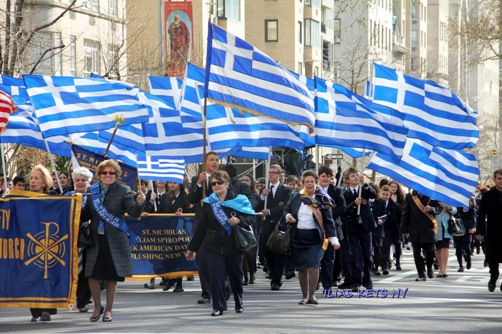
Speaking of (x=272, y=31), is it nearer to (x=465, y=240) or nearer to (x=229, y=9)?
(x=229, y=9)

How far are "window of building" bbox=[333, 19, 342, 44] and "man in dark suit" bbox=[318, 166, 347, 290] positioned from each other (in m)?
66.1

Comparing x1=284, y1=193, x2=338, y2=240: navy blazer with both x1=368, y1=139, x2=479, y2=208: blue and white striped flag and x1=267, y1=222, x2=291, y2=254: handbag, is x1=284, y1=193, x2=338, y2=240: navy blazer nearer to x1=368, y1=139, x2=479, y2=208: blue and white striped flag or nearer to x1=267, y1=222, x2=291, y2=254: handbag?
x1=267, y1=222, x2=291, y2=254: handbag

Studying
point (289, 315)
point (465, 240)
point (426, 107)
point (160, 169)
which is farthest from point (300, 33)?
point (289, 315)

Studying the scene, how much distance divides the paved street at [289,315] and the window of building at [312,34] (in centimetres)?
5269

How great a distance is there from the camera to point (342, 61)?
7856 cm

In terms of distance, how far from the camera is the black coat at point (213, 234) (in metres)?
14.6

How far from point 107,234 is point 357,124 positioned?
698cm

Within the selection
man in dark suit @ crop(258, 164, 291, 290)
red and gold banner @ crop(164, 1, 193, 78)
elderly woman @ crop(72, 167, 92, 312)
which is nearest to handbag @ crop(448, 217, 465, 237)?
man in dark suit @ crop(258, 164, 291, 290)

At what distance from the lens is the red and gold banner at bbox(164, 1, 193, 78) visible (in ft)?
138

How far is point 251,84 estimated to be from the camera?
17.9 meters

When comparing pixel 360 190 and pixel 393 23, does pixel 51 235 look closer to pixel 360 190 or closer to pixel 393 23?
pixel 360 190

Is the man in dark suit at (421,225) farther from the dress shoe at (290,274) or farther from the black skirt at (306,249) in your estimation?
the black skirt at (306,249)

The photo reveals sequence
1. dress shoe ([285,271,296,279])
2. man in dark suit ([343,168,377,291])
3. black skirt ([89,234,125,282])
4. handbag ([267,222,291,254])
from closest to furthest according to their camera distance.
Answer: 1. black skirt ([89,234,125,282])
2. handbag ([267,222,291,254])
3. man in dark suit ([343,168,377,291])
4. dress shoe ([285,271,296,279])

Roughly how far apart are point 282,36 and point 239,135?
47.9 m
